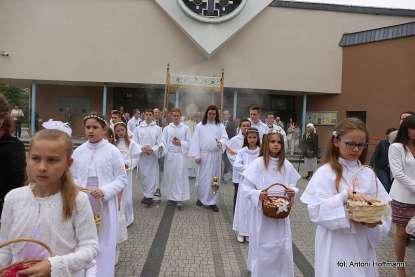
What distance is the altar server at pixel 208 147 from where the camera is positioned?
10.1m

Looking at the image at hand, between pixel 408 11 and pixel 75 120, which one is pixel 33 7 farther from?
pixel 408 11

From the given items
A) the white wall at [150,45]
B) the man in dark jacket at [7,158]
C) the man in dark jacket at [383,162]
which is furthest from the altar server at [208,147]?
the white wall at [150,45]

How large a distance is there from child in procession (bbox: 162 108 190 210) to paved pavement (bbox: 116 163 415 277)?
1.96ft

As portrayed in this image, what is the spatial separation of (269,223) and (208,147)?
5.21 meters

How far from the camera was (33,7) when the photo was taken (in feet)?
Result: 79.8

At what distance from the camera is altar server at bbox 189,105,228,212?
10134 mm

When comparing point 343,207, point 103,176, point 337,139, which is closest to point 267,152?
point 337,139

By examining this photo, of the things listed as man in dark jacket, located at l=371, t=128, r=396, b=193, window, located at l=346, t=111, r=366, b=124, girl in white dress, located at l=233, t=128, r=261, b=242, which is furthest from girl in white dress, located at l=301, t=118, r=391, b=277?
window, located at l=346, t=111, r=366, b=124

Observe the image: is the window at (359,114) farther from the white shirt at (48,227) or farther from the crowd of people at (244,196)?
the white shirt at (48,227)

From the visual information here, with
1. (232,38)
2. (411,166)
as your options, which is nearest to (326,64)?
(232,38)

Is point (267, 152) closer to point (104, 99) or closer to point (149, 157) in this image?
point (149, 157)

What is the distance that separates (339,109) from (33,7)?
58.1 ft

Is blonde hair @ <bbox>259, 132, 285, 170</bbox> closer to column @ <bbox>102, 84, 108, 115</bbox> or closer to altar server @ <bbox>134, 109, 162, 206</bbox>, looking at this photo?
altar server @ <bbox>134, 109, 162, 206</bbox>

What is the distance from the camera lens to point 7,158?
10.9 ft
